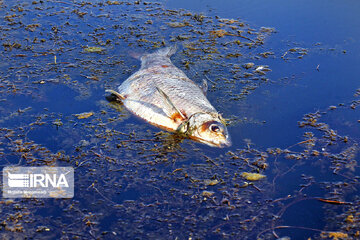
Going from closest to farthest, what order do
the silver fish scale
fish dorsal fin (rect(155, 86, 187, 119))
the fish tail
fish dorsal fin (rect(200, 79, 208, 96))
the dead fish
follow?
the dead fish
fish dorsal fin (rect(155, 86, 187, 119))
the silver fish scale
fish dorsal fin (rect(200, 79, 208, 96))
the fish tail

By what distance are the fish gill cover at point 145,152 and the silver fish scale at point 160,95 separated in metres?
0.21

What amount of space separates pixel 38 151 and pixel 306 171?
351cm

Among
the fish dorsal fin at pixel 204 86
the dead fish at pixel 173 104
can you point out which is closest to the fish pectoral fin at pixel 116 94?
the dead fish at pixel 173 104

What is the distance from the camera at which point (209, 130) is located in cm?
570

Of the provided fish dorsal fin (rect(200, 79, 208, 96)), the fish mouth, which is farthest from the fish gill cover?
fish dorsal fin (rect(200, 79, 208, 96))

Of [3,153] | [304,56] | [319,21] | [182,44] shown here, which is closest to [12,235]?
[3,153]

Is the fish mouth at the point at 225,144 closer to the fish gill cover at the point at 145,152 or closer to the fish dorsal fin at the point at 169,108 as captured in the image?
the fish gill cover at the point at 145,152

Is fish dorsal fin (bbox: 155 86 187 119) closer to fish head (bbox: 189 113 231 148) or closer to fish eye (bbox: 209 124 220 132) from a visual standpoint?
fish head (bbox: 189 113 231 148)

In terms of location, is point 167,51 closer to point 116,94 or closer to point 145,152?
point 116,94

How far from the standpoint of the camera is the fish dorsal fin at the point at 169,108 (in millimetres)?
5961

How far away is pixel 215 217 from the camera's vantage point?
4469mm

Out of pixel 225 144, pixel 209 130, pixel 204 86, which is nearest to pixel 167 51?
pixel 204 86

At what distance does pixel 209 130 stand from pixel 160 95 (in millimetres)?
1023

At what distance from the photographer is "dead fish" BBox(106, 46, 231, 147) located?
5785mm
